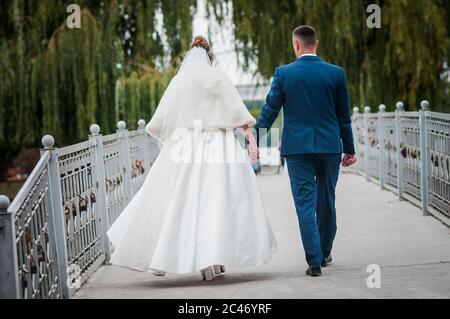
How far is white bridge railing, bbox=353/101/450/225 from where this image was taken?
997 cm

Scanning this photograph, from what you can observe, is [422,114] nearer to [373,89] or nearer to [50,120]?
[373,89]

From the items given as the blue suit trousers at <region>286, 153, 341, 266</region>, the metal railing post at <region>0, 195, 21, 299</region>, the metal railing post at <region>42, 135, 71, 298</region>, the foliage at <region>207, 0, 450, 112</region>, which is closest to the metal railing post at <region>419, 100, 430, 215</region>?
the blue suit trousers at <region>286, 153, 341, 266</region>

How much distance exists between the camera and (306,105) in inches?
288

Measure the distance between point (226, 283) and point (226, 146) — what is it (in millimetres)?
1015

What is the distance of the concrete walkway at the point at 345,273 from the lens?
650cm

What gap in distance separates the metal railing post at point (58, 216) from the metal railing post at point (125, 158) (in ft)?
11.3

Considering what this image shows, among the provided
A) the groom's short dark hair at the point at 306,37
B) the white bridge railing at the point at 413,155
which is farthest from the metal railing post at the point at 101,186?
the white bridge railing at the point at 413,155

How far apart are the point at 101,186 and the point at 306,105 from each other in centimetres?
232

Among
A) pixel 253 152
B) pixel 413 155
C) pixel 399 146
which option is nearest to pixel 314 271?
pixel 253 152

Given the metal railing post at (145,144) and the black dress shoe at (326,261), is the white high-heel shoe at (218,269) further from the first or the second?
the metal railing post at (145,144)

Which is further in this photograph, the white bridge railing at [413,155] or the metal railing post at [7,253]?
the white bridge railing at [413,155]

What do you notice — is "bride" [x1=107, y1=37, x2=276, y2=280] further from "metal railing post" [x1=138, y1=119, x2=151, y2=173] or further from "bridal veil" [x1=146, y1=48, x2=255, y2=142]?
"metal railing post" [x1=138, y1=119, x2=151, y2=173]

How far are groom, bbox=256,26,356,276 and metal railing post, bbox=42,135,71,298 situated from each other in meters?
1.59
